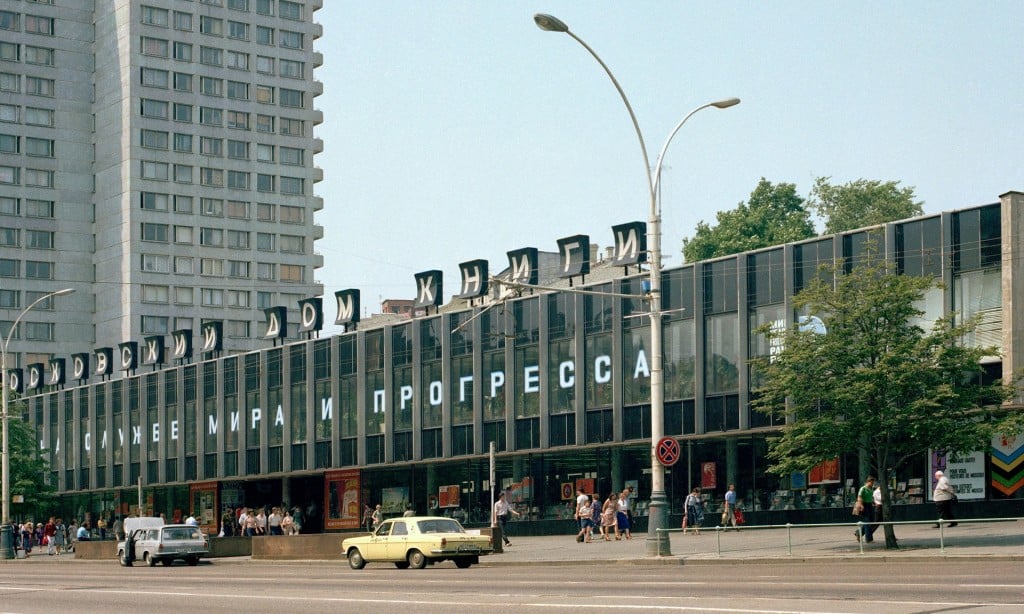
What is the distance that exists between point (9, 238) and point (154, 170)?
14.0 m

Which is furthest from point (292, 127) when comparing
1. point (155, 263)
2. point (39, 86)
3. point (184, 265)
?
point (39, 86)

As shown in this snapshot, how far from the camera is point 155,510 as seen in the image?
88500mm

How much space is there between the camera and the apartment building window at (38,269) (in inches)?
5246

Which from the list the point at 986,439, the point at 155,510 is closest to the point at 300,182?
the point at 155,510

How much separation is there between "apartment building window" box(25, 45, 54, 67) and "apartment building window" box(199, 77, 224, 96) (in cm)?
1388

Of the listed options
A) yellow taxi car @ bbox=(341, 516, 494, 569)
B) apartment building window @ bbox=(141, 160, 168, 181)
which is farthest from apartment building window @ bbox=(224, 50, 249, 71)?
yellow taxi car @ bbox=(341, 516, 494, 569)

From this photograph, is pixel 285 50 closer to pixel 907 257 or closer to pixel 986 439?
pixel 907 257

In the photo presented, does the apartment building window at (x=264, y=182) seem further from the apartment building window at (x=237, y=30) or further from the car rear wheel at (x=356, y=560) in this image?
the car rear wheel at (x=356, y=560)

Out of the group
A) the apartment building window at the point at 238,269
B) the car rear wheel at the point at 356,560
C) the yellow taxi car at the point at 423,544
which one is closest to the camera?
the yellow taxi car at the point at 423,544

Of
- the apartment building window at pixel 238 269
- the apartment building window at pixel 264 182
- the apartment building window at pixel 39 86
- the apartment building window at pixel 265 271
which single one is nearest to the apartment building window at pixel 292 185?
the apartment building window at pixel 264 182

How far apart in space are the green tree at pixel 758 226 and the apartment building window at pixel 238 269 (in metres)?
51.6

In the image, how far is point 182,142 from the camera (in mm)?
134375

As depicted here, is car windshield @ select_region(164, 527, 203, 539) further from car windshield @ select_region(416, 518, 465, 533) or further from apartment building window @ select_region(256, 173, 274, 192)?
apartment building window @ select_region(256, 173, 274, 192)

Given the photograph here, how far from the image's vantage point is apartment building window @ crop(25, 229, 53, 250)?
134 metres
